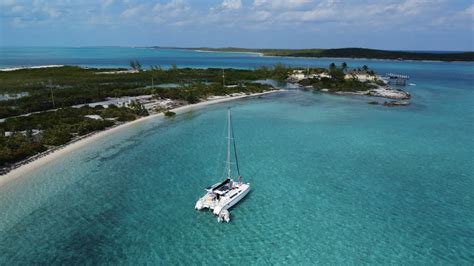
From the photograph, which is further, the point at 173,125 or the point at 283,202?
the point at 173,125

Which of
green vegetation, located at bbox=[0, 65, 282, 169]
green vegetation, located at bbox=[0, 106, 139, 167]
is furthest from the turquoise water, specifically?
green vegetation, located at bbox=[0, 65, 282, 169]

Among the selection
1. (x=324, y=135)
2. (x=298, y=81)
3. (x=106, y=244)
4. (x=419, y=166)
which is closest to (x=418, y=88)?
(x=298, y=81)

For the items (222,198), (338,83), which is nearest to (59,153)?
(222,198)

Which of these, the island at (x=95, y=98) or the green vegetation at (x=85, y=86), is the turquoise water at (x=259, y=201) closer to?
the island at (x=95, y=98)

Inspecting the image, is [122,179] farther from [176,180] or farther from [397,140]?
[397,140]

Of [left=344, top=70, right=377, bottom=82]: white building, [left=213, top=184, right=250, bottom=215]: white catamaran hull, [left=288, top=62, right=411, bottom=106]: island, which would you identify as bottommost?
[left=213, top=184, right=250, bottom=215]: white catamaran hull

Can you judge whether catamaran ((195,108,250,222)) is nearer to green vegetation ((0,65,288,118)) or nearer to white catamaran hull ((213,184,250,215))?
white catamaran hull ((213,184,250,215))

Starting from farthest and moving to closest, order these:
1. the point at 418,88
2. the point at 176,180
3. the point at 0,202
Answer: the point at 418,88
the point at 176,180
the point at 0,202

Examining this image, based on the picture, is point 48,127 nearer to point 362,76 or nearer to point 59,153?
point 59,153

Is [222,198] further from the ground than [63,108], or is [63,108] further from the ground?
[63,108]
